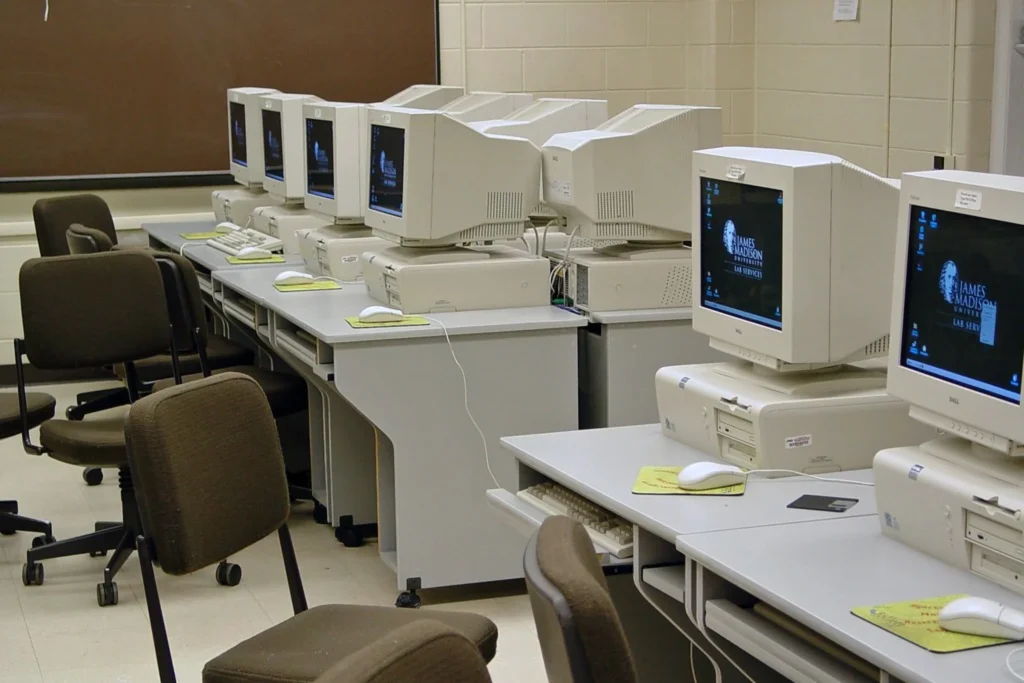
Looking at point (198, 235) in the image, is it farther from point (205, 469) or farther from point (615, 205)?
point (205, 469)

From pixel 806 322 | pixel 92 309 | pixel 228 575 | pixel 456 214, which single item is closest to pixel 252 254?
pixel 92 309

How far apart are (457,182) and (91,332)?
44.3 inches

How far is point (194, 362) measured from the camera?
479cm

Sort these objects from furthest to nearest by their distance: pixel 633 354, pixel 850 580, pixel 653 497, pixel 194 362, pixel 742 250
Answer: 1. pixel 194 362
2. pixel 633 354
3. pixel 742 250
4. pixel 653 497
5. pixel 850 580

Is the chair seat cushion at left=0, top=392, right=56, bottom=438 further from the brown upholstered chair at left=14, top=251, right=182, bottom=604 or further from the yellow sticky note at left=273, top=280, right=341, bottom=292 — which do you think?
the yellow sticky note at left=273, top=280, right=341, bottom=292

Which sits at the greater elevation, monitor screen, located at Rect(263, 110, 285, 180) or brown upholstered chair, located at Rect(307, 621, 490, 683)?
monitor screen, located at Rect(263, 110, 285, 180)

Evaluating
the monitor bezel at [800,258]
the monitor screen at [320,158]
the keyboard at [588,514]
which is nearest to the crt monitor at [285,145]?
the monitor screen at [320,158]

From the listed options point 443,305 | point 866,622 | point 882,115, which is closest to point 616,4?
point 882,115

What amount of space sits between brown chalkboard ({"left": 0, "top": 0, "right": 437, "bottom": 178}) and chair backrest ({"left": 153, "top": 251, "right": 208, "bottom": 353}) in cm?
215

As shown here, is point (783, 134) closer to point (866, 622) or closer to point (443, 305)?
point (443, 305)

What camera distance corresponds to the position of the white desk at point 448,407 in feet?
11.6

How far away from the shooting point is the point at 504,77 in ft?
21.5

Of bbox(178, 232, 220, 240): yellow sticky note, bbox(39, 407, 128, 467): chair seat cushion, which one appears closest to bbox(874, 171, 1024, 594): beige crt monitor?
bbox(39, 407, 128, 467): chair seat cushion

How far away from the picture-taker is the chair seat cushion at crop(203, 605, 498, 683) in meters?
2.25
